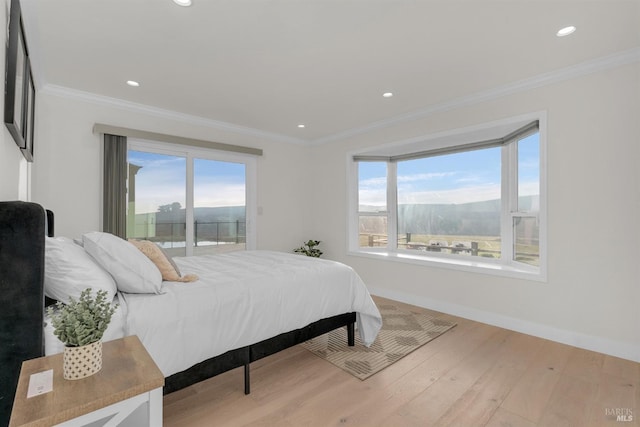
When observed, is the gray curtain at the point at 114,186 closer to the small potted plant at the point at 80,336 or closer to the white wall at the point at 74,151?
the white wall at the point at 74,151

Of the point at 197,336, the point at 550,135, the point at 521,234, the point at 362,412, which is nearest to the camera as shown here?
the point at 197,336

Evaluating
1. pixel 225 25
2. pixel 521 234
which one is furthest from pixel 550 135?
pixel 225 25

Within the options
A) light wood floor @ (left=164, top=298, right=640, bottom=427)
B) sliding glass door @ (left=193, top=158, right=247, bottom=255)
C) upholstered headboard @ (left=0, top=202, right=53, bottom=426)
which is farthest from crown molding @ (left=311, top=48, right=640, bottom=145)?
upholstered headboard @ (left=0, top=202, right=53, bottom=426)

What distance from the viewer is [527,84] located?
299 centimetres

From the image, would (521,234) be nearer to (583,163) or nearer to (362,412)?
(583,163)

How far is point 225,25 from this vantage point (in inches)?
83.0

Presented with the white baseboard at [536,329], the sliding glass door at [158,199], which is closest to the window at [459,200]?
the white baseboard at [536,329]

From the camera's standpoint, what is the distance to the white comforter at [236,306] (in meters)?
1.59

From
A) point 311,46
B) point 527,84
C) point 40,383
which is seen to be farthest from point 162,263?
point 527,84

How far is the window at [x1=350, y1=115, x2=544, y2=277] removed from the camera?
11.0ft

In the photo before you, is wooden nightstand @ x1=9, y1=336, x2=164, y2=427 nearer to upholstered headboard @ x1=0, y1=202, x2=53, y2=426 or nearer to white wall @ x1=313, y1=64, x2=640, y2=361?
upholstered headboard @ x1=0, y1=202, x2=53, y2=426

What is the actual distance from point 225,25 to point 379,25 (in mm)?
1077

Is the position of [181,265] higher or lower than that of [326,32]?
lower

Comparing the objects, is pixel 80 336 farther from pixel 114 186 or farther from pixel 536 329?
pixel 536 329
